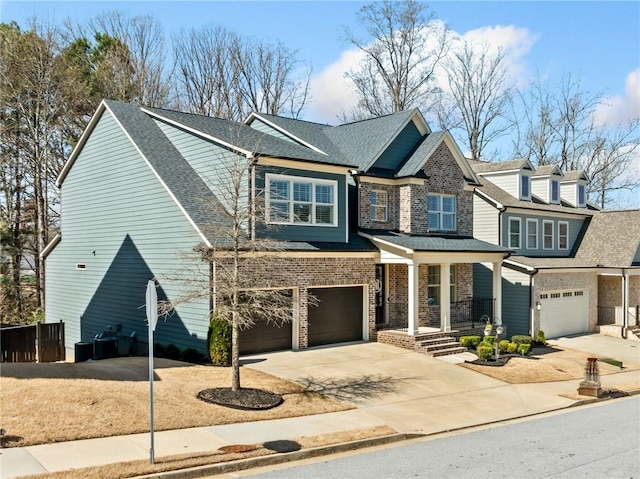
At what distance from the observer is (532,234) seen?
101 ft

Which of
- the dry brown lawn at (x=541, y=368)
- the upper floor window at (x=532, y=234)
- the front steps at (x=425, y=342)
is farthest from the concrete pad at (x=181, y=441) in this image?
the upper floor window at (x=532, y=234)

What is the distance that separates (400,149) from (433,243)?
4484mm

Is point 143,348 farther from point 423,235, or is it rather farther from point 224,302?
point 423,235

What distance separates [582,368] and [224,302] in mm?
13482

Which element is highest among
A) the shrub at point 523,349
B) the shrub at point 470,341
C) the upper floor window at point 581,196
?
the upper floor window at point 581,196

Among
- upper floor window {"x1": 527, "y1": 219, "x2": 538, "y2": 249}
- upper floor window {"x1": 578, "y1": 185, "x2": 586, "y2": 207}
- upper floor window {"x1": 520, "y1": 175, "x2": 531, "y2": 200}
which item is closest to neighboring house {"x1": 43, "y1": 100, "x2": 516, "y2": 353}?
upper floor window {"x1": 527, "y1": 219, "x2": 538, "y2": 249}

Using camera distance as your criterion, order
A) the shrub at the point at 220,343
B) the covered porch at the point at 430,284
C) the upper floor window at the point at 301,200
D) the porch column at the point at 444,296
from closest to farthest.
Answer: the shrub at the point at 220,343, the upper floor window at the point at 301,200, the covered porch at the point at 430,284, the porch column at the point at 444,296

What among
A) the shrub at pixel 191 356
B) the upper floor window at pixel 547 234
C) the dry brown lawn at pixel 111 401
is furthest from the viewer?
the upper floor window at pixel 547 234

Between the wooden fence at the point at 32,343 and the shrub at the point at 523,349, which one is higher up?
the wooden fence at the point at 32,343

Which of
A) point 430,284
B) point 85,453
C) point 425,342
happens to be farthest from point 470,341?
point 85,453

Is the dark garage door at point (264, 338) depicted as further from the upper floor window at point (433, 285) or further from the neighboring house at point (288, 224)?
the upper floor window at point (433, 285)

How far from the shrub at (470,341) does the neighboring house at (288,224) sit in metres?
0.82

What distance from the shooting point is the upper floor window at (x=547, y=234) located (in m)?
31.4

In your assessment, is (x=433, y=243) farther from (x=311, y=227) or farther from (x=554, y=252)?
(x=554, y=252)
